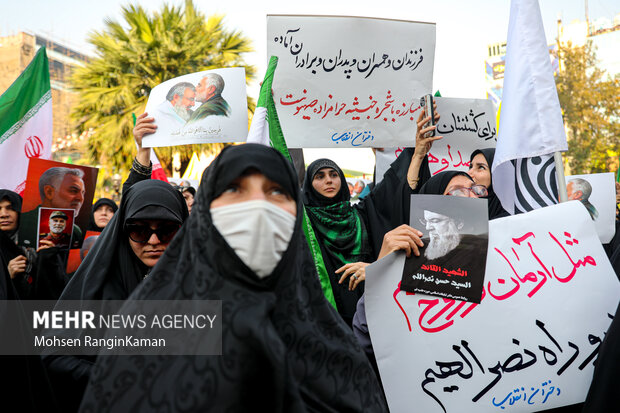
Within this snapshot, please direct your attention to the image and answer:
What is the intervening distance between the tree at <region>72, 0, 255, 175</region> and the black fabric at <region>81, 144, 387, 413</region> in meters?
12.2

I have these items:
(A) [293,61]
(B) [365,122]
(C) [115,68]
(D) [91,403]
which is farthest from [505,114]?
(C) [115,68]

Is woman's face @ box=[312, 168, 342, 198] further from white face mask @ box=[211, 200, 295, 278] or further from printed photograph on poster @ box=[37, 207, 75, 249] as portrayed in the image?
white face mask @ box=[211, 200, 295, 278]

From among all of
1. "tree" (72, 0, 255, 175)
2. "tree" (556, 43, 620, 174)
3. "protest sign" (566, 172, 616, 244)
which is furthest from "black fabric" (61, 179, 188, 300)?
"tree" (556, 43, 620, 174)

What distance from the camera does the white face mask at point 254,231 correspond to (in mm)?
1196

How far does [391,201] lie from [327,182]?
0.50 m

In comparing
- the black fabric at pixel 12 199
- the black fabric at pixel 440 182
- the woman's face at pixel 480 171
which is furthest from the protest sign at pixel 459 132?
the black fabric at pixel 12 199

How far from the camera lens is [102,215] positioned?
454 cm

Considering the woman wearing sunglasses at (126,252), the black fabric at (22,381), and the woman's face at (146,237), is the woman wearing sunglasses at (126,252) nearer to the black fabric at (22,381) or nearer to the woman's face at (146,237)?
the woman's face at (146,237)

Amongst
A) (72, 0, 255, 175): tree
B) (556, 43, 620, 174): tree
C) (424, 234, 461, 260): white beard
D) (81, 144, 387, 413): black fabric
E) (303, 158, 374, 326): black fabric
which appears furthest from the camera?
(556, 43, 620, 174): tree

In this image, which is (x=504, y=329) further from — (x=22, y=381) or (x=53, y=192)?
(x=53, y=192)

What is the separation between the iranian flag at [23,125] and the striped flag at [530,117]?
3.27 m

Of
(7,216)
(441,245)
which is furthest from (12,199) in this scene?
(441,245)

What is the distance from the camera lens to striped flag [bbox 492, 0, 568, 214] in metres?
2.45

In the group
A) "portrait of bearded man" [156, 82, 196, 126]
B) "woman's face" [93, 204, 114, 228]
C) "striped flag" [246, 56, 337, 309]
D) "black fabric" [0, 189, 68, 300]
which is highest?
"portrait of bearded man" [156, 82, 196, 126]
